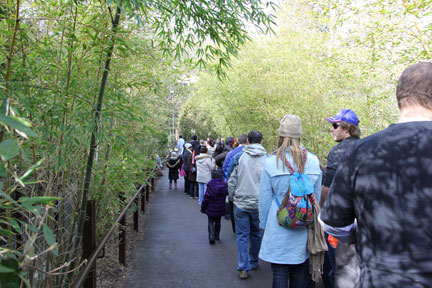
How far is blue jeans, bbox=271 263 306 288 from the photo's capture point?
2.98m

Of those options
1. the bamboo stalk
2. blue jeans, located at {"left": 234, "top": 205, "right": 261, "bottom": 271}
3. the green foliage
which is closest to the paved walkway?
blue jeans, located at {"left": 234, "top": 205, "right": 261, "bottom": 271}

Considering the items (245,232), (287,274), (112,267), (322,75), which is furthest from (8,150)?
(322,75)

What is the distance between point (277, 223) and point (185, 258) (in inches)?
115

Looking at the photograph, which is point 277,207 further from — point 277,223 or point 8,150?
point 8,150

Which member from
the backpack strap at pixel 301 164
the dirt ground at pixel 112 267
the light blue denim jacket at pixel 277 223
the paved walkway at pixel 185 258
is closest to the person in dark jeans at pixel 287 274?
the light blue denim jacket at pixel 277 223

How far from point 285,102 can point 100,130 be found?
6.78 m

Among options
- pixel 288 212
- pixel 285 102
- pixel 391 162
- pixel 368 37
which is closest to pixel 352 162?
pixel 391 162

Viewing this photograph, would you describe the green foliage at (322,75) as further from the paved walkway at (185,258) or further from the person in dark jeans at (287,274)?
the person in dark jeans at (287,274)

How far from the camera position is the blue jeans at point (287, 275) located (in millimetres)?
2977

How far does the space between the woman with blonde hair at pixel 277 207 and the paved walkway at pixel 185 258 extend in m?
1.55

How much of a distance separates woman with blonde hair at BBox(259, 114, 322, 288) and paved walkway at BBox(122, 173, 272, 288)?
1546mm

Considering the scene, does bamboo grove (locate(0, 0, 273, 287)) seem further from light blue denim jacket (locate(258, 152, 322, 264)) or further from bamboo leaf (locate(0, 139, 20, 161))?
light blue denim jacket (locate(258, 152, 322, 264))

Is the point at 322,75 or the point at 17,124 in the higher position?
the point at 322,75

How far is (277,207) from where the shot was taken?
9.79 feet
